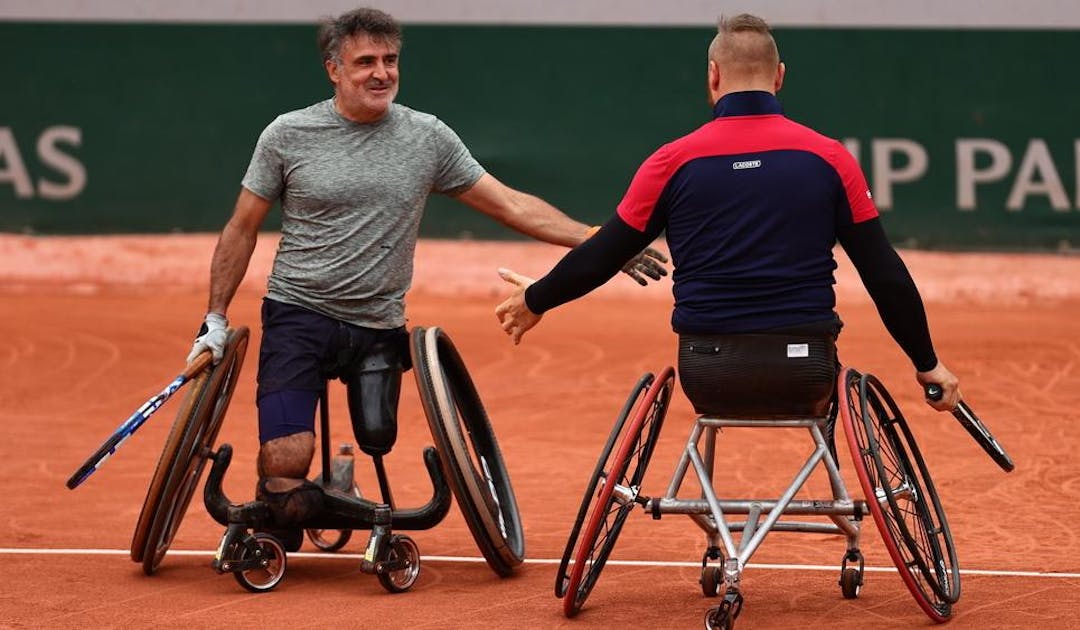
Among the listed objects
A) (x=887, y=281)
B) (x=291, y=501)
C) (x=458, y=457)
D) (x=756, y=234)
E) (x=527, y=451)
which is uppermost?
(x=756, y=234)

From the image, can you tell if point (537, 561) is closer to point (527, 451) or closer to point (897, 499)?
point (897, 499)

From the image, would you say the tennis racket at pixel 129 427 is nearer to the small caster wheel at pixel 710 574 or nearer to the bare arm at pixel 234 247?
the bare arm at pixel 234 247

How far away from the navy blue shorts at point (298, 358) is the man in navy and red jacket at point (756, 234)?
1310 mm

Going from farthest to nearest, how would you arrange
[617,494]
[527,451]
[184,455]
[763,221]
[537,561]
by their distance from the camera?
[527,451] → [537,561] → [184,455] → [617,494] → [763,221]

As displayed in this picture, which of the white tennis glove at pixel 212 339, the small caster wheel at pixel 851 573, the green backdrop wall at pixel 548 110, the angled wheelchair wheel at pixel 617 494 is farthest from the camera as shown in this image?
the green backdrop wall at pixel 548 110

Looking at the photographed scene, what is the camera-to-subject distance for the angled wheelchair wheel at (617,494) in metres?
5.36

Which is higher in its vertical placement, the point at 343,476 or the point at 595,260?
the point at 595,260

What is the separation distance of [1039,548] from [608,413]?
4.12 meters

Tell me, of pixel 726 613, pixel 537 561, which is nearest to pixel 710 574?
pixel 726 613

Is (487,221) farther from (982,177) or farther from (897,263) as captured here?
(897,263)

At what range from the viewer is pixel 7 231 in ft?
53.9

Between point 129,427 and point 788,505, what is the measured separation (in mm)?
2135

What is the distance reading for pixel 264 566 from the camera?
20.4 feet

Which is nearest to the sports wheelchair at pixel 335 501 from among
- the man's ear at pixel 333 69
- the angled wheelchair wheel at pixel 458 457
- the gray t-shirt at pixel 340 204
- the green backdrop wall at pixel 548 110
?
the angled wheelchair wheel at pixel 458 457
